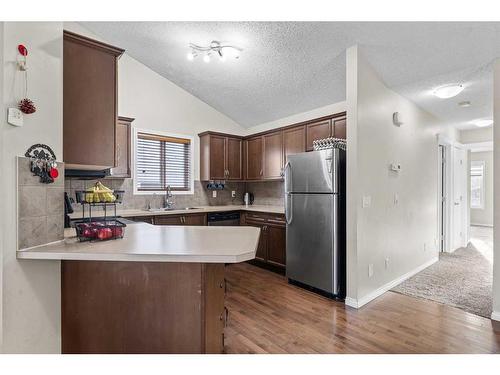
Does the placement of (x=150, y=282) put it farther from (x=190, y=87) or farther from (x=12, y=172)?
(x=190, y=87)

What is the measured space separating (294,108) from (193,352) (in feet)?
12.3

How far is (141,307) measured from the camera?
156 centimetres

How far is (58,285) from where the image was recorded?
1604mm

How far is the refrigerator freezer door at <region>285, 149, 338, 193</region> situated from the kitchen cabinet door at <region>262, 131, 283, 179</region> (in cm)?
95

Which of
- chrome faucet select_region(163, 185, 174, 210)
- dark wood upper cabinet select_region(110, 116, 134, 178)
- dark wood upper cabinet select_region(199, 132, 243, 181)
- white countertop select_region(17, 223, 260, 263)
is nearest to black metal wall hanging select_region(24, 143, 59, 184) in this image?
white countertop select_region(17, 223, 260, 263)

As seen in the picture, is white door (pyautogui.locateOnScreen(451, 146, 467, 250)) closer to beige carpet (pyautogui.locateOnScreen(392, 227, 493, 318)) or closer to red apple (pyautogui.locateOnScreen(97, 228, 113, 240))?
beige carpet (pyautogui.locateOnScreen(392, 227, 493, 318))

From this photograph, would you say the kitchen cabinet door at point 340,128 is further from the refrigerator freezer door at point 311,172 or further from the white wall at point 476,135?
the white wall at point 476,135

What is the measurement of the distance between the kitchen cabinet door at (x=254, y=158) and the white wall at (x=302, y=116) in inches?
16.0

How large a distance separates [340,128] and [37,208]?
3.23 metres

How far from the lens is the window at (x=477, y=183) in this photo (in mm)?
8109

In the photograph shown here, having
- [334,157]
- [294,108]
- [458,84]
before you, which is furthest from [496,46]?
[294,108]

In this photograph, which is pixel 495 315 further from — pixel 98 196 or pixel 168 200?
pixel 168 200

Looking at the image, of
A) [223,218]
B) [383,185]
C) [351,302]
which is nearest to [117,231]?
[351,302]

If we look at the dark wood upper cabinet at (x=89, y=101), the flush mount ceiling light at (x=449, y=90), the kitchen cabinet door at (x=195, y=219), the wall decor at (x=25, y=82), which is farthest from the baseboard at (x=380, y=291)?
the wall decor at (x=25, y=82)
